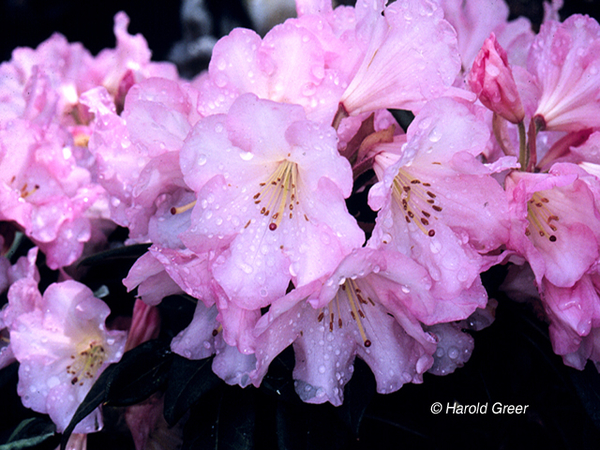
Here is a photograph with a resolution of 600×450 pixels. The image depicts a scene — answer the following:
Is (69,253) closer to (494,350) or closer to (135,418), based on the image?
(135,418)

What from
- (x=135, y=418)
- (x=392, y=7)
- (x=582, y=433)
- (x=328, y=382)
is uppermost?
(x=392, y=7)

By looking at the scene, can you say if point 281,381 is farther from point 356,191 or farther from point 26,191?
point 26,191

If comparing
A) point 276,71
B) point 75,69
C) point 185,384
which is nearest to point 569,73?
point 276,71

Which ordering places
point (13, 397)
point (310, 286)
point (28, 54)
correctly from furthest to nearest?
point (28, 54) < point (13, 397) < point (310, 286)

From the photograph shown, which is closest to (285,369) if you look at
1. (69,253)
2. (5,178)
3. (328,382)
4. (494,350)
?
(328,382)

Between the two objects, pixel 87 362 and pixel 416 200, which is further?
pixel 87 362

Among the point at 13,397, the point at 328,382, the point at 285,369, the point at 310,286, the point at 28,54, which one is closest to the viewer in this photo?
the point at 310,286

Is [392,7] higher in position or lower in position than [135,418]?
higher
